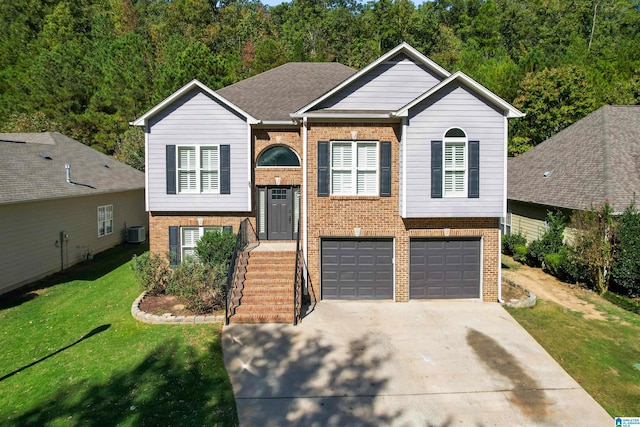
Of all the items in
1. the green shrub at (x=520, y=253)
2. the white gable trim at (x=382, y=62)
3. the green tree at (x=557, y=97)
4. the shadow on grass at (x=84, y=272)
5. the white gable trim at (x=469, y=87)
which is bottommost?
the shadow on grass at (x=84, y=272)

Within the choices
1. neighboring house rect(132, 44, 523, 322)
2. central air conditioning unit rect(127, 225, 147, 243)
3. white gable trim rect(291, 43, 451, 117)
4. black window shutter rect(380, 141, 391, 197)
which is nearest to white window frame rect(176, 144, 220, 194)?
neighboring house rect(132, 44, 523, 322)

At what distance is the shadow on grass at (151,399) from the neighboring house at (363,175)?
17.1 feet

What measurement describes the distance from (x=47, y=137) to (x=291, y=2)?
52116 millimetres

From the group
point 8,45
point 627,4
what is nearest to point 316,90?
point 8,45

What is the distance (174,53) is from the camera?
2981cm

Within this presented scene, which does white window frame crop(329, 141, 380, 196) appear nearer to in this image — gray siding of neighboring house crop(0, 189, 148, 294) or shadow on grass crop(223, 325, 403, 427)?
shadow on grass crop(223, 325, 403, 427)

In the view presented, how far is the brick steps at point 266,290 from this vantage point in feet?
34.9

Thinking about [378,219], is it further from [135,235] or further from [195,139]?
[135,235]

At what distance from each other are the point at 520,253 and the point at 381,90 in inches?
405

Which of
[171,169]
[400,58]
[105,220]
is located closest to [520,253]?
[400,58]

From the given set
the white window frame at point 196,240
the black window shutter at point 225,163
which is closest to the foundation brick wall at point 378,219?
the black window shutter at point 225,163

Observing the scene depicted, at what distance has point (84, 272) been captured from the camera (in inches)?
617

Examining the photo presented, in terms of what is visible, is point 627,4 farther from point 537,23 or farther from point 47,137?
point 47,137

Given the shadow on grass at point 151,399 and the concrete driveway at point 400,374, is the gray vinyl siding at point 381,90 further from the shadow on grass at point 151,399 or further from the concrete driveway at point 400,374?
the shadow on grass at point 151,399
